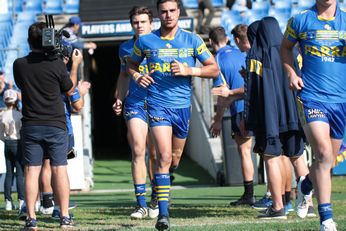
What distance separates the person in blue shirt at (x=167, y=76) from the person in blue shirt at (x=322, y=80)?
112 centimetres

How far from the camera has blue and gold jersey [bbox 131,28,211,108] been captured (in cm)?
816

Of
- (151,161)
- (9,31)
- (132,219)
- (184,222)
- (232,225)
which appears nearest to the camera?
(232,225)

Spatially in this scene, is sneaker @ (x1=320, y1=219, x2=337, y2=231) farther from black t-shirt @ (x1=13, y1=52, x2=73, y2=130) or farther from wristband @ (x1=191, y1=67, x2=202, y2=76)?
black t-shirt @ (x1=13, y1=52, x2=73, y2=130)

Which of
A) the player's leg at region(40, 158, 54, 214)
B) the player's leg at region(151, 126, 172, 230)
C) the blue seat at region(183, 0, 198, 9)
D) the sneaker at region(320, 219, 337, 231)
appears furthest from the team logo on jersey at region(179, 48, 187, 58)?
the blue seat at region(183, 0, 198, 9)

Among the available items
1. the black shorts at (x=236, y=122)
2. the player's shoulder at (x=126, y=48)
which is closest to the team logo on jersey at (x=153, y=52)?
the player's shoulder at (x=126, y=48)

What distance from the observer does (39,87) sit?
8125 millimetres

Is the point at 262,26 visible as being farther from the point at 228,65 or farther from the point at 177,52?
the point at 228,65

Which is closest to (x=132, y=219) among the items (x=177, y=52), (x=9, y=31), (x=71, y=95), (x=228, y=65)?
(x=71, y=95)

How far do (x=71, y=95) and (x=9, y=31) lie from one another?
41.1ft

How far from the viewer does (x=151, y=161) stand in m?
10.4

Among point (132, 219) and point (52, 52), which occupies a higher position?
point (52, 52)

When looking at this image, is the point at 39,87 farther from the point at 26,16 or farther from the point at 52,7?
the point at 26,16

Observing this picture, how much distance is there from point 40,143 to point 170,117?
49.0 inches

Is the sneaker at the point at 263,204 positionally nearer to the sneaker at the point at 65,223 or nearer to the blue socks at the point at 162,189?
the blue socks at the point at 162,189
